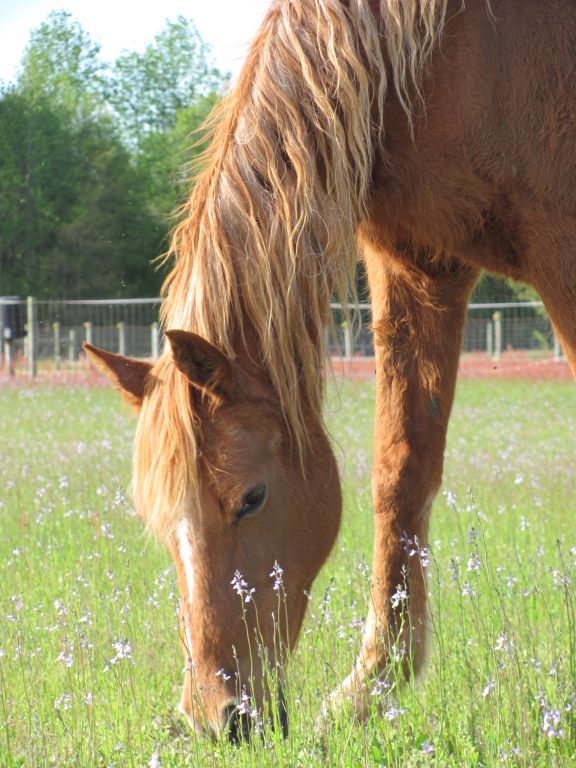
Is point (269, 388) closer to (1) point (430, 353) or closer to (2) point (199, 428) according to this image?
(2) point (199, 428)

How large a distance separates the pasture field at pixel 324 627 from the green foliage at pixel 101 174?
55.4 ft

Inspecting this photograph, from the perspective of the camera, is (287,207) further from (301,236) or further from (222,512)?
(222,512)

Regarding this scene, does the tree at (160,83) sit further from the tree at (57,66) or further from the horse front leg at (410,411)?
the horse front leg at (410,411)

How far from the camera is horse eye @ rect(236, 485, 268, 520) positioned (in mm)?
2533

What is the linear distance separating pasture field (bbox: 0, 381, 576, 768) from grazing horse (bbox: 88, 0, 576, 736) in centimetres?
21

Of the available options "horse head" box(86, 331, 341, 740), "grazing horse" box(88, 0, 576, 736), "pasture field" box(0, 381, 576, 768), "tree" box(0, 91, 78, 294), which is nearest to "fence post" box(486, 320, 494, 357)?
"tree" box(0, 91, 78, 294)

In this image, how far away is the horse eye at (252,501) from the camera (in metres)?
2.53

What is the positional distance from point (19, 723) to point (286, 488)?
3.42 ft

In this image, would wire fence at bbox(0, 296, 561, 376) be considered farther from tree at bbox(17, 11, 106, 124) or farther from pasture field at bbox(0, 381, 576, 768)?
pasture field at bbox(0, 381, 576, 768)

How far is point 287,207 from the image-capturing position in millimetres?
2574

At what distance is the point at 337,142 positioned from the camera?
103 inches

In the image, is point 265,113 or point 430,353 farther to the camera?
point 430,353

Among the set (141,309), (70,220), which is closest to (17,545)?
(141,309)

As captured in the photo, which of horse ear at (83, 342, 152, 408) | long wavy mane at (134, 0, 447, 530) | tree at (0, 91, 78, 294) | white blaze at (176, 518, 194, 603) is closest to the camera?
white blaze at (176, 518, 194, 603)
